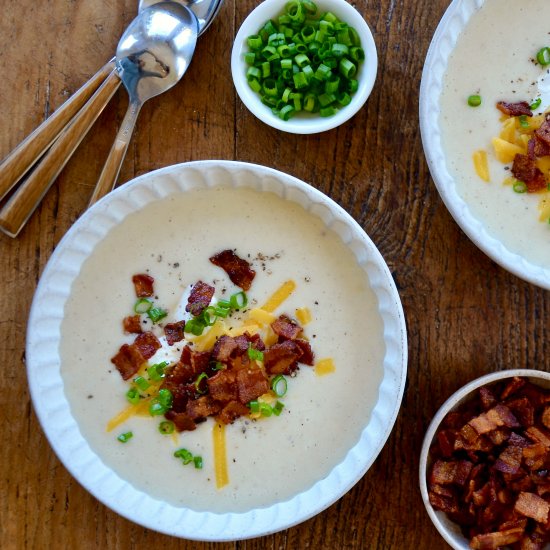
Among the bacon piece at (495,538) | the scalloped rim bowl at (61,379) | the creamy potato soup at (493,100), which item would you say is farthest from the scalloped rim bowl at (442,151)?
the bacon piece at (495,538)

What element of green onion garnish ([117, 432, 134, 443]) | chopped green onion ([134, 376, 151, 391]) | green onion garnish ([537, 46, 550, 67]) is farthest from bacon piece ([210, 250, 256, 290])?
green onion garnish ([537, 46, 550, 67])

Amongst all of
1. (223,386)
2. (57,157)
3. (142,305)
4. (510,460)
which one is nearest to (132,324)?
(142,305)

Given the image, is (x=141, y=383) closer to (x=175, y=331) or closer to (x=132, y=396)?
(x=132, y=396)

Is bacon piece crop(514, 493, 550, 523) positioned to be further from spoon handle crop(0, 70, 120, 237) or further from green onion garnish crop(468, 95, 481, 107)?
spoon handle crop(0, 70, 120, 237)

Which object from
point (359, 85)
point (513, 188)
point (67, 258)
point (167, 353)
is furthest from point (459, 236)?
point (67, 258)

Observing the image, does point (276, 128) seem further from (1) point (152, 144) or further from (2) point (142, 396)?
(2) point (142, 396)

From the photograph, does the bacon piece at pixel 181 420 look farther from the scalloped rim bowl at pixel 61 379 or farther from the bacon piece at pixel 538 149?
the bacon piece at pixel 538 149

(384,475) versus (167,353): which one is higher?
(167,353)
